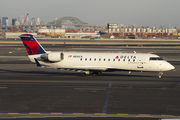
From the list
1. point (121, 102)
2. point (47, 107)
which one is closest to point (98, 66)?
point (121, 102)

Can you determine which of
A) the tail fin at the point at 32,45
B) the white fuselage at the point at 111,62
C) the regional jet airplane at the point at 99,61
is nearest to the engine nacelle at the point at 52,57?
the regional jet airplane at the point at 99,61

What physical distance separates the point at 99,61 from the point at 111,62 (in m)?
1.60

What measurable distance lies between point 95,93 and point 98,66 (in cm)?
908

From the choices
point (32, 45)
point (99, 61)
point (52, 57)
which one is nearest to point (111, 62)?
point (99, 61)

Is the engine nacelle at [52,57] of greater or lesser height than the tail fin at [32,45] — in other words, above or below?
below

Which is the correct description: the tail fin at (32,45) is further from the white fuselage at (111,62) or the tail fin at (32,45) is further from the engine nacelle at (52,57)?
the engine nacelle at (52,57)

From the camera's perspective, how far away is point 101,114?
1773cm

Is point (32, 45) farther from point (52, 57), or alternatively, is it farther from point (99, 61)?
point (99, 61)

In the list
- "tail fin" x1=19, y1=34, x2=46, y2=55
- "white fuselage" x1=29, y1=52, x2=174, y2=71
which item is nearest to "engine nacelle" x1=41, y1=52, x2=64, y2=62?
"white fuselage" x1=29, y1=52, x2=174, y2=71

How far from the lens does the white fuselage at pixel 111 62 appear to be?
3191cm

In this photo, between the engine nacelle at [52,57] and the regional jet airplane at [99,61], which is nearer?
the regional jet airplane at [99,61]

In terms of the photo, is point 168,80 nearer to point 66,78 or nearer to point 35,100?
point 66,78

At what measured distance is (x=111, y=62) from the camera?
1287 inches

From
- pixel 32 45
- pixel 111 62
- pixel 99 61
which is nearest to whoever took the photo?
pixel 111 62
